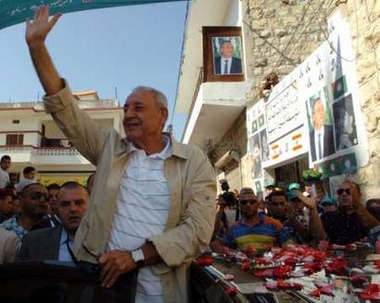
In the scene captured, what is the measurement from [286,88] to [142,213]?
22.0 feet

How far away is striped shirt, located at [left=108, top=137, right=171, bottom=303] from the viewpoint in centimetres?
159

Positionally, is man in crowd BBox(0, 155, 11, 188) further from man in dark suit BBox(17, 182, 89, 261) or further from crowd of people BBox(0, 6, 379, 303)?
crowd of people BBox(0, 6, 379, 303)

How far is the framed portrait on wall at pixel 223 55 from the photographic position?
1014cm

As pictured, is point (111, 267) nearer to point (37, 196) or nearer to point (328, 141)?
point (37, 196)

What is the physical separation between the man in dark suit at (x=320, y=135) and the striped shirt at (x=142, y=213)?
4574mm

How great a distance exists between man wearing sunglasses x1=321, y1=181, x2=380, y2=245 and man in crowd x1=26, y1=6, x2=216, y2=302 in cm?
270

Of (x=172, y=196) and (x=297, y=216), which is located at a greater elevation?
(x=172, y=196)

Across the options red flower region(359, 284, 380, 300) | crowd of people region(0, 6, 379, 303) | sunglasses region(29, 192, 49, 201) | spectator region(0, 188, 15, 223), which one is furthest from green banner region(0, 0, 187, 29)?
red flower region(359, 284, 380, 300)

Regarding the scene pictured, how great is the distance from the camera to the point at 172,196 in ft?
5.42

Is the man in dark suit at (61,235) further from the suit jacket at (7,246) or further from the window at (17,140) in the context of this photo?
the window at (17,140)

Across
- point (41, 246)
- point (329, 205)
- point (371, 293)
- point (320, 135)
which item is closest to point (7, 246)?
→ point (41, 246)

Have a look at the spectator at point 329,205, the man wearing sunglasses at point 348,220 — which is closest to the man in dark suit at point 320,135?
the spectator at point 329,205

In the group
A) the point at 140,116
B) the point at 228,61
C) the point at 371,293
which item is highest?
the point at 228,61

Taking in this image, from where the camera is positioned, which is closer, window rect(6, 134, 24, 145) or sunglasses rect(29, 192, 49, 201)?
sunglasses rect(29, 192, 49, 201)
